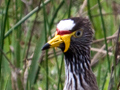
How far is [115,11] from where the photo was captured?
14.4ft

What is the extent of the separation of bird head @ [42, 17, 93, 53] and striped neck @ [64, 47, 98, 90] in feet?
0.19

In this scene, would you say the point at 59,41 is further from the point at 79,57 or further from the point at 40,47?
the point at 40,47

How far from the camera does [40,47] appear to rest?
2.84m

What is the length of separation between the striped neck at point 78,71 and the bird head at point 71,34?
0.19ft

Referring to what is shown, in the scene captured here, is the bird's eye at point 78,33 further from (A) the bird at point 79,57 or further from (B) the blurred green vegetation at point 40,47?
(B) the blurred green vegetation at point 40,47

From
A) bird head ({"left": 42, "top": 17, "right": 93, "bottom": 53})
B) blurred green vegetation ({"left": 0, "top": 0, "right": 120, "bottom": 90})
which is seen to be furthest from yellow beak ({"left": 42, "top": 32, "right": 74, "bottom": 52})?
blurred green vegetation ({"left": 0, "top": 0, "right": 120, "bottom": 90})

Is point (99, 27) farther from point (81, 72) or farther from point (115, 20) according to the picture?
point (81, 72)

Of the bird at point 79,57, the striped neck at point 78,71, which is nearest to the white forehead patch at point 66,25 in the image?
the bird at point 79,57

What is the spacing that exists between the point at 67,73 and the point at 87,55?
16 cm

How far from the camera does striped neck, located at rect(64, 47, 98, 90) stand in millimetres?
2434

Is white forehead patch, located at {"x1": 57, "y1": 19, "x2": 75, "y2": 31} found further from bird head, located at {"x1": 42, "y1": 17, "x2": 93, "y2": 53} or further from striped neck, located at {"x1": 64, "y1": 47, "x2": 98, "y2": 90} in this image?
striped neck, located at {"x1": 64, "y1": 47, "x2": 98, "y2": 90}

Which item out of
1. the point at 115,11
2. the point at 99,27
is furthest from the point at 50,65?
the point at 115,11

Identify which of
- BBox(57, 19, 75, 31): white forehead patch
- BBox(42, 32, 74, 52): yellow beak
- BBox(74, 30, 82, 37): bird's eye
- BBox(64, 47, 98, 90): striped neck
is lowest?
BBox(64, 47, 98, 90): striped neck

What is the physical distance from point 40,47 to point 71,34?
1.73 ft
